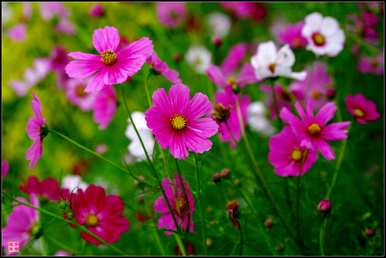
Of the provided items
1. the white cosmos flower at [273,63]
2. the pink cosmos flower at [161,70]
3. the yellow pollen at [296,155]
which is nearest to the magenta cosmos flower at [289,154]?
the yellow pollen at [296,155]

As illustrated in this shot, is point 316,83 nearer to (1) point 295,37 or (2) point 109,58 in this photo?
(1) point 295,37

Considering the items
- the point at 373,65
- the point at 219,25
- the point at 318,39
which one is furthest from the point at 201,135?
the point at 219,25

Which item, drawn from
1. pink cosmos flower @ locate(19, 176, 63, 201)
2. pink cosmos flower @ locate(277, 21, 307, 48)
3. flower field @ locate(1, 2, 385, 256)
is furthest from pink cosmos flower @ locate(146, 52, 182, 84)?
pink cosmos flower @ locate(277, 21, 307, 48)

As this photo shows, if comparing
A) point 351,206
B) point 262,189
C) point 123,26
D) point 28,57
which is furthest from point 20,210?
point 28,57

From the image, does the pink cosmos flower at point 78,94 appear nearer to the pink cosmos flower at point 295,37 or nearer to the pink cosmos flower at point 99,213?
the pink cosmos flower at point 295,37

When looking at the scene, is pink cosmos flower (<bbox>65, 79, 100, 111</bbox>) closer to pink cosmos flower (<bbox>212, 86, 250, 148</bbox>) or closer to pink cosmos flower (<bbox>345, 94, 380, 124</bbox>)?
pink cosmos flower (<bbox>212, 86, 250, 148</bbox>)

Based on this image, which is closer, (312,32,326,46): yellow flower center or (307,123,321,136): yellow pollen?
(307,123,321,136): yellow pollen
